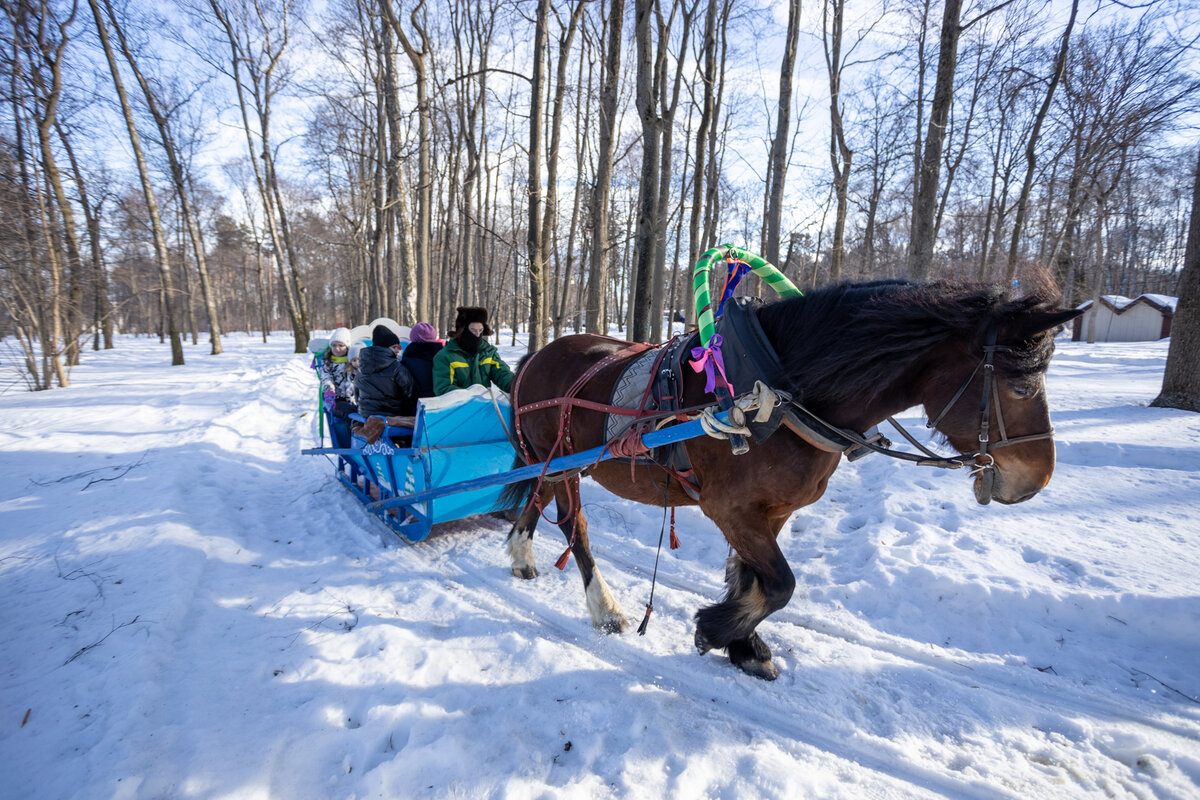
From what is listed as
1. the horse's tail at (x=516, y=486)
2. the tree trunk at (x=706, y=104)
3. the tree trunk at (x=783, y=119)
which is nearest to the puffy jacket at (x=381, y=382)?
the horse's tail at (x=516, y=486)

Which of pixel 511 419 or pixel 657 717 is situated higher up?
pixel 511 419

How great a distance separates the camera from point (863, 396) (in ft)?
6.49

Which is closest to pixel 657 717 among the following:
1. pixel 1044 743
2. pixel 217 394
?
pixel 1044 743

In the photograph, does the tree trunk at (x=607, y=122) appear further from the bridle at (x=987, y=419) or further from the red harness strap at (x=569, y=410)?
the bridle at (x=987, y=419)

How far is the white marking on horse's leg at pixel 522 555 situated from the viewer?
3.48 meters

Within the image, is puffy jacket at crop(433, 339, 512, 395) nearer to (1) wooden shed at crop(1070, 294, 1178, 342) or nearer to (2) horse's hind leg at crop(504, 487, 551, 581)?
(2) horse's hind leg at crop(504, 487, 551, 581)

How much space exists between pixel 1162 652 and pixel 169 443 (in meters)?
8.87

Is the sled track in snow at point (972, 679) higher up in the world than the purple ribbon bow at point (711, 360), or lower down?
lower down

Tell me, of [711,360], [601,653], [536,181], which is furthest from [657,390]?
[536,181]

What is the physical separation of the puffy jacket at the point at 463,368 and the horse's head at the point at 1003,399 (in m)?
3.03

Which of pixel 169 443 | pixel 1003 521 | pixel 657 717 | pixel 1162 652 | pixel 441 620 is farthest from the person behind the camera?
pixel 169 443

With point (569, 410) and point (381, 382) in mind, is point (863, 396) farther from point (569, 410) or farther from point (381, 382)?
point (381, 382)

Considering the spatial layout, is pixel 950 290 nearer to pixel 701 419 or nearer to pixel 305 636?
pixel 701 419

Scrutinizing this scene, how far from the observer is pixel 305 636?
2.65m
